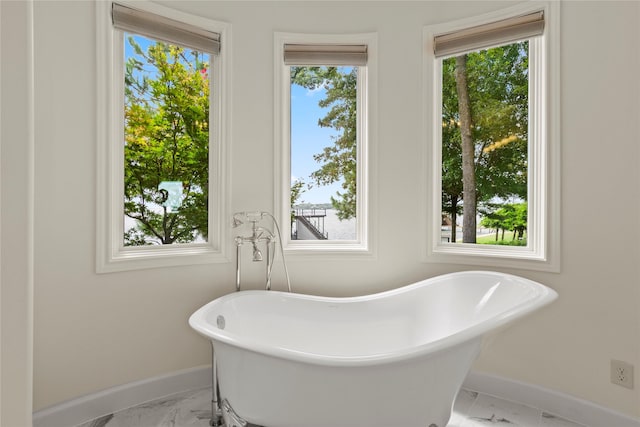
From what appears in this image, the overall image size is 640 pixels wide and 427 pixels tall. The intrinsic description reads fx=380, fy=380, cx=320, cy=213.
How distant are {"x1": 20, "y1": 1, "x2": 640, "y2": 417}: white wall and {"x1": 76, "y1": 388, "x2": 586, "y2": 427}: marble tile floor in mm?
165

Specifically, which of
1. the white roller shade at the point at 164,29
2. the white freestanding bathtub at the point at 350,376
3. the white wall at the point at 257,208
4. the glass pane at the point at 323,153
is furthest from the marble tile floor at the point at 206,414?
the white roller shade at the point at 164,29

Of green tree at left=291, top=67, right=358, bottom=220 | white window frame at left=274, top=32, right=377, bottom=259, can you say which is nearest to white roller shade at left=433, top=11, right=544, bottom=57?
white window frame at left=274, top=32, right=377, bottom=259

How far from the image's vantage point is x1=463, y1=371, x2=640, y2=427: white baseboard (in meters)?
1.85

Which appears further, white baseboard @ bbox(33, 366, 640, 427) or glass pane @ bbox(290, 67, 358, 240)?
glass pane @ bbox(290, 67, 358, 240)

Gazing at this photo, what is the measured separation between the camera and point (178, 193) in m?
2.32

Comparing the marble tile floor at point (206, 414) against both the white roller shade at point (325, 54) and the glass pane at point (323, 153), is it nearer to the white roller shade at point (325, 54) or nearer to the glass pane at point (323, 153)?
the glass pane at point (323, 153)

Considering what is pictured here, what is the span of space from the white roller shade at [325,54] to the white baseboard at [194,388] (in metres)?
1.99

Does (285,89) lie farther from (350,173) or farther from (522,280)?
(522,280)

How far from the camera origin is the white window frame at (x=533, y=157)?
6.52 ft

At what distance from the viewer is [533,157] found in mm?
2184

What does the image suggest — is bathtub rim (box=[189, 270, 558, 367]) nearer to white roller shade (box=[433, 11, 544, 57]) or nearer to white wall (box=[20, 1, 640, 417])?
white wall (box=[20, 1, 640, 417])

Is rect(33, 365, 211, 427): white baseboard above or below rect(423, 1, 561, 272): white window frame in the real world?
below
